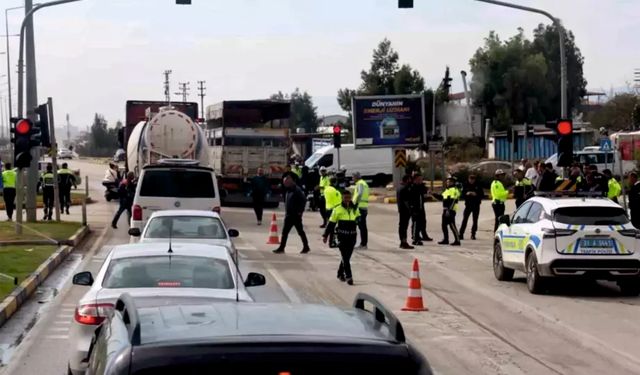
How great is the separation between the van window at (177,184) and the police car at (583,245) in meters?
8.47

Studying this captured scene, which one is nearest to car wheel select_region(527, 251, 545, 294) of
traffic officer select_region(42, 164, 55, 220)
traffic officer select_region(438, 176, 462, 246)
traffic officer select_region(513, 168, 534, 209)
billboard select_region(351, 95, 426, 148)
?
traffic officer select_region(438, 176, 462, 246)

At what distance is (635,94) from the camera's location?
7581 centimetres

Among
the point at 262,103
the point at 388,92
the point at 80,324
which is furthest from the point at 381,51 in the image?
the point at 80,324

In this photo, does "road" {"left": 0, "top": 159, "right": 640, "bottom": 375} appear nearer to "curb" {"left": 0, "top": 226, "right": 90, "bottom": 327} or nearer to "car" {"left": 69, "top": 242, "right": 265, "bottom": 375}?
"curb" {"left": 0, "top": 226, "right": 90, "bottom": 327}

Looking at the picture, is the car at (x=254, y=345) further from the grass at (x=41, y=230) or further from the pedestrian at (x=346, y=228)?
the grass at (x=41, y=230)

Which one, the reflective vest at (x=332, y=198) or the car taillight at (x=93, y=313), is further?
the reflective vest at (x=332, y=198)

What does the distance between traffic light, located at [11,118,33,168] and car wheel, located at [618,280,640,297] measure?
558 inches

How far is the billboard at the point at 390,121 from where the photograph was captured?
48.4 m

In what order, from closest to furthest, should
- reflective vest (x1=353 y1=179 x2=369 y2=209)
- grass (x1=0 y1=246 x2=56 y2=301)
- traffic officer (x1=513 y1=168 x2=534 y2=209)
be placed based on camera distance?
grass (x1=0 y1=246 x2=56 y2=301), reflective vest (x1=353 y1=179 x2=369 y2=209), traffic officer (x1=513 y1=168 x2=534 y2=209)

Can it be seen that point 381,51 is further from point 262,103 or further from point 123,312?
point 123,312

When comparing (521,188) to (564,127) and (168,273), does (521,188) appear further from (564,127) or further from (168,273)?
(168,273)

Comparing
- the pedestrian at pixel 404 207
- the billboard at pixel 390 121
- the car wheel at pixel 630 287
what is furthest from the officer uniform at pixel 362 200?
the billboard at pixel 390 121

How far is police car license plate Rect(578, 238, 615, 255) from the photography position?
16.0 m

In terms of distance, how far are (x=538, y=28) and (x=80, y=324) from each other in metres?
93.9
